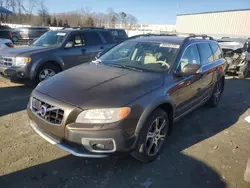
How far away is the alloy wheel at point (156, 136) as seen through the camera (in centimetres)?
311

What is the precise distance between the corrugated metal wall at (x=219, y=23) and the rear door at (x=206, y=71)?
34544 millimetres

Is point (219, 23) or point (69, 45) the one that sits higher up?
point (219, 23)

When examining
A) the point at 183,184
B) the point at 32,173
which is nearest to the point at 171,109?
the point at 183,184

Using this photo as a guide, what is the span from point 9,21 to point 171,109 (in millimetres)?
51115

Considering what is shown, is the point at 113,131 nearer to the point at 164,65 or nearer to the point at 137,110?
the point at 137,110

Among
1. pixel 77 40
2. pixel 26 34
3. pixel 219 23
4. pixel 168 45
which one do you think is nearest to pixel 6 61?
pixel 77 40

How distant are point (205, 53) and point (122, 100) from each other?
2781 millimetres

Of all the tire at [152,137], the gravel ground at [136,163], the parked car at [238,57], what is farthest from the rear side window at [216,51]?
the parked car at [238,57]

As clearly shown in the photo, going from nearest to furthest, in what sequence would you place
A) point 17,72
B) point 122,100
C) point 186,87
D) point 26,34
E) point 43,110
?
1. point 122,100
2. point 43,110
3. point 186,87
4. point 17,72
5. point 26,34

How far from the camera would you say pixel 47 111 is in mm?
2795

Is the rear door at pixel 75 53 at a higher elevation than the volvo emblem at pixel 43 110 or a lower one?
higher

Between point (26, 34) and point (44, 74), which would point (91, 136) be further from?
point (26, 34)

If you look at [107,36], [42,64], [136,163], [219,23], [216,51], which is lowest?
[136,163]

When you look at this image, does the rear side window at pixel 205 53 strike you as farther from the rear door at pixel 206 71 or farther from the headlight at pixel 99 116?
the headlight at pixel 99 116
